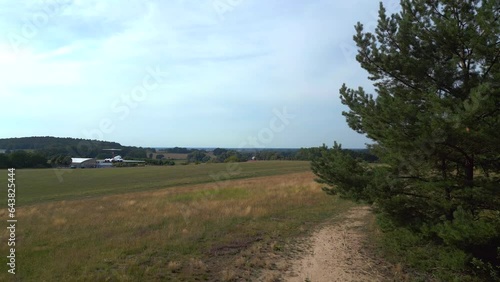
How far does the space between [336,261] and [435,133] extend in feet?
16.1

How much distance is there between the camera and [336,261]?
9531 millimetres

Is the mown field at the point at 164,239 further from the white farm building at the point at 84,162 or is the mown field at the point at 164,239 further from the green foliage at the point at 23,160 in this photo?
the white farm building at the point at 84,162

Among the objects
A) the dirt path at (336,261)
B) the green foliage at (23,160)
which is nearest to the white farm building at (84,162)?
the green foliage at (23,160)

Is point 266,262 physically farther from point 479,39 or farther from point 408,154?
point 479,39

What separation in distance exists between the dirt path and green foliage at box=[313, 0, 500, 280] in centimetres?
121

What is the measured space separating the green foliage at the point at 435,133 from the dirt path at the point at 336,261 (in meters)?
1.21

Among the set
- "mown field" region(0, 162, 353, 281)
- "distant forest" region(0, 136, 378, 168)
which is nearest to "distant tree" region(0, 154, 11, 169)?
"distant forest" region(0, 136, 378, 168)

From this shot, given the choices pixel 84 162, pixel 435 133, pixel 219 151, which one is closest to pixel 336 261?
pixel 435 133

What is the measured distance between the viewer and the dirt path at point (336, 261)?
8.48 meters

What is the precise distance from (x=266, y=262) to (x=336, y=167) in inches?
130

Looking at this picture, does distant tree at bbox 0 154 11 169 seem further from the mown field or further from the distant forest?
the mown field

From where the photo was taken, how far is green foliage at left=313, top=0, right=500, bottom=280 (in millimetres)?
6090

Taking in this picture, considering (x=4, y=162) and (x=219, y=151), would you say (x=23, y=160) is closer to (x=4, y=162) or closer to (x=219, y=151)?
(x=4, y=162)

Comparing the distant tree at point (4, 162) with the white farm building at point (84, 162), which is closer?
the distant tree at point (4, 162)
